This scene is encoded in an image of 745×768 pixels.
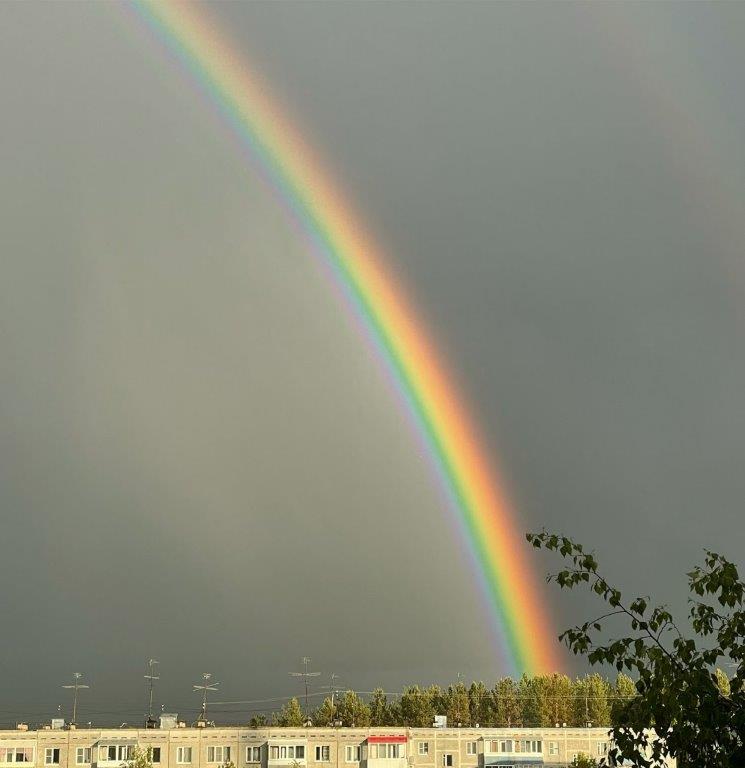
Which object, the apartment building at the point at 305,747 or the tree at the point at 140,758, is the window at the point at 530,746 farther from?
the tree at the point at 140,758

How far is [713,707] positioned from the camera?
8383mm

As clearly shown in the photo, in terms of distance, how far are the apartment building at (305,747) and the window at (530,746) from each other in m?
0.09

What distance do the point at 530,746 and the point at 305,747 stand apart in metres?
20.2

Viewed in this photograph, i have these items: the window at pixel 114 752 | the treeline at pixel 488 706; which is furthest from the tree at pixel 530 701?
the window at pixel 114 752

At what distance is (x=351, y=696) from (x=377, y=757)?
42.3m

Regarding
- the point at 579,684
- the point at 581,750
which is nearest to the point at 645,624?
the point at 581,750

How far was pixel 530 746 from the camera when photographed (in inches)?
4008

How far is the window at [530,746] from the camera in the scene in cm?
10162

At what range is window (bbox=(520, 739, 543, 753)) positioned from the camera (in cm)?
10162

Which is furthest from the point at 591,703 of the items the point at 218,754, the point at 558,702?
the point at 218,754

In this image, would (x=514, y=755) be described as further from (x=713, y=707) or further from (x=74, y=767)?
(x=713, y=707)

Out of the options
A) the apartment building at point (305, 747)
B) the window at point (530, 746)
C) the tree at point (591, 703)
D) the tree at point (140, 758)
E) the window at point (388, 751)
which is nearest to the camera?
the tree at point (140, 758)

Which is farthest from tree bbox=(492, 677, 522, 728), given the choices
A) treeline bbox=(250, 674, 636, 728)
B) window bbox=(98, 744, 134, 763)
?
window bbox=(98, 744, 134, 763)

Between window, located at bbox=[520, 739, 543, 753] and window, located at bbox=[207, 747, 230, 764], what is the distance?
85.5 ft
